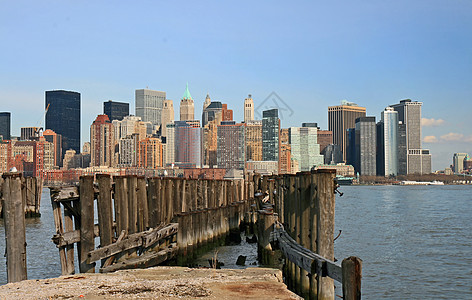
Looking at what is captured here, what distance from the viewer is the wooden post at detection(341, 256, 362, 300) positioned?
845 centimetres

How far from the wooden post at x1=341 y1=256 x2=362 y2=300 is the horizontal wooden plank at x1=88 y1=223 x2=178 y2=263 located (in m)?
7.75

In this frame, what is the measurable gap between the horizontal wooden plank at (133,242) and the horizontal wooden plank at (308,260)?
4377 mm

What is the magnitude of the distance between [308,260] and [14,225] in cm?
708

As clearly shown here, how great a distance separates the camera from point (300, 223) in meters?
13.9

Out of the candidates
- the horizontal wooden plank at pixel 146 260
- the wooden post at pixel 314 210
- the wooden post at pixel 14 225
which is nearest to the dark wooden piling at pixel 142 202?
the horizontal wooden plank at pixel 146 260

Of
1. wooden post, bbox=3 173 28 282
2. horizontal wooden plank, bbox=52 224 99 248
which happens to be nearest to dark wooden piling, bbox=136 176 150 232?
horizontal wooden plank, bbox=52 224 99 248

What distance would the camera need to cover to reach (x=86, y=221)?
14.3m

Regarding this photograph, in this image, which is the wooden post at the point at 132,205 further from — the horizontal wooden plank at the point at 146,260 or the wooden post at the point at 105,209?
the wooden post at the point at 105,209

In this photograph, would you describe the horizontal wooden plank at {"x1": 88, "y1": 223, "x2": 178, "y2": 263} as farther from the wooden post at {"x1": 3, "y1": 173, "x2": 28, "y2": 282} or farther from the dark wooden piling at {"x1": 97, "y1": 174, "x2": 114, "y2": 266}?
the wooden post at {"x1": 3, "y1": 173, "x2": 28, "y2": 282}

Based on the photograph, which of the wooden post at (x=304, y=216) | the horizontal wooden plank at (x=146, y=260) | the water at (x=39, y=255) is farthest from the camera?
the water at (x=39, y=255)

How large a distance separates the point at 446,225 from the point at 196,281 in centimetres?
4633

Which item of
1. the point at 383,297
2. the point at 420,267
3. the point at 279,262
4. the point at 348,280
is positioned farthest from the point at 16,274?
the point at 420,267

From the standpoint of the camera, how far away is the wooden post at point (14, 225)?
13.0 meters

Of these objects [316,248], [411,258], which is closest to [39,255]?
[411,258]
